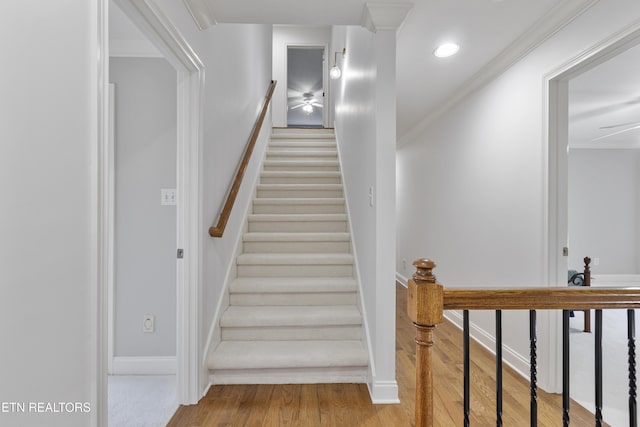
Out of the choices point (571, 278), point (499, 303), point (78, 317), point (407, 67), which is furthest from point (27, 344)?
point (571, 278)

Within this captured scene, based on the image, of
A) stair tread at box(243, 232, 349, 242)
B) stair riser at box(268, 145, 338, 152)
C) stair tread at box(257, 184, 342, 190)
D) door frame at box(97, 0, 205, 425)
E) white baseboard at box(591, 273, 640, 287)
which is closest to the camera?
door frame at box(97, 0, 205, 425)

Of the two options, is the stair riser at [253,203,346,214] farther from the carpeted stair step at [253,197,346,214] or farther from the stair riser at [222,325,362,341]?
the stair riser at [222,325,362,341]

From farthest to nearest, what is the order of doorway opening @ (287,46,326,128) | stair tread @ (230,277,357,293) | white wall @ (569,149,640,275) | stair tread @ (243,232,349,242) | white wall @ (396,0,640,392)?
doorway opening @ (287,46,326,128)
white wall @ (569,149,640,275)
stair tread @ (243,232,349,242)
stair tread @ (230,277,357,293)
white wall @ (396,0,640,392)

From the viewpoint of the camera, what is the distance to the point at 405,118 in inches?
152

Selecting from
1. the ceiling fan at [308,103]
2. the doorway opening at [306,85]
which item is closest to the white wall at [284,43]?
the doorway opening at [306,85]

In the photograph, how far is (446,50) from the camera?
2.22 metres

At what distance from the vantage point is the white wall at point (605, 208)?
18.6 feet

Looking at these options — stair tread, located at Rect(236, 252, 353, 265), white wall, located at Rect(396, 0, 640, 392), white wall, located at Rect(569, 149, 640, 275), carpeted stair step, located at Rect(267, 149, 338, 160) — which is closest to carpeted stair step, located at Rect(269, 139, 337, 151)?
carpeted stair step, located at Rect(267, 149, 338, 160)

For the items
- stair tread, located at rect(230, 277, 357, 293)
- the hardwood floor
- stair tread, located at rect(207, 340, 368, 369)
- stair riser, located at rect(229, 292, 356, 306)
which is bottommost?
the hardwood floor

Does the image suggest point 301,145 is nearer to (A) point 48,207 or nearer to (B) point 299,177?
(B) point 299,177

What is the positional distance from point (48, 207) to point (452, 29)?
2.23m

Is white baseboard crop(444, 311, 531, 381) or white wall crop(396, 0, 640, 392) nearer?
white wall crop(396, 0, 640, 392)

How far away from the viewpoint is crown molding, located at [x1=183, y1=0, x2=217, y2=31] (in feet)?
5.43

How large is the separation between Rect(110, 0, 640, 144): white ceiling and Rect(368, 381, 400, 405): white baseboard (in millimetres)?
2152
